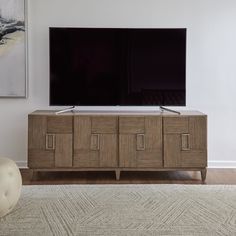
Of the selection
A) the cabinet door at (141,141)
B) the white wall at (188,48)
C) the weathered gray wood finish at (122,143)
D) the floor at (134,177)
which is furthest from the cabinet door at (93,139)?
the white wall at (188,48)

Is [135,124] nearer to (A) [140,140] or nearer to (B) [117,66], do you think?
(A) [140,140]

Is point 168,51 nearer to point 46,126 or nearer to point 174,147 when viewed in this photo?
point 174,147

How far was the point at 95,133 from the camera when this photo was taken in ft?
13.2

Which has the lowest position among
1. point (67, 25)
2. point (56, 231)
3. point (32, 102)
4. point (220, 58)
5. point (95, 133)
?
point (56, 231)

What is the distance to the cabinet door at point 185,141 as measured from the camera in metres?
4.03

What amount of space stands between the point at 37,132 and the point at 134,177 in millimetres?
1135

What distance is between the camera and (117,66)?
4.24 m

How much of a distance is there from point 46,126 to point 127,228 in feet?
6.65

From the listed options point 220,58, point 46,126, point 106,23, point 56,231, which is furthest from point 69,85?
point 56,231

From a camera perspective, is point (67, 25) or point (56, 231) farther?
point (67, 25)

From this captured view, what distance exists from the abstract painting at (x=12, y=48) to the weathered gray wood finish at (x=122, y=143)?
2.15 ft

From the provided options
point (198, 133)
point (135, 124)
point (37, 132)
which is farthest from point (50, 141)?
point (198, 133)

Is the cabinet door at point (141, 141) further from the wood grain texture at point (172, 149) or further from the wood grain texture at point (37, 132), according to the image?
the wood grain texture at point (37, 132)

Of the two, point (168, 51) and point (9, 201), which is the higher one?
point (168, 51)
